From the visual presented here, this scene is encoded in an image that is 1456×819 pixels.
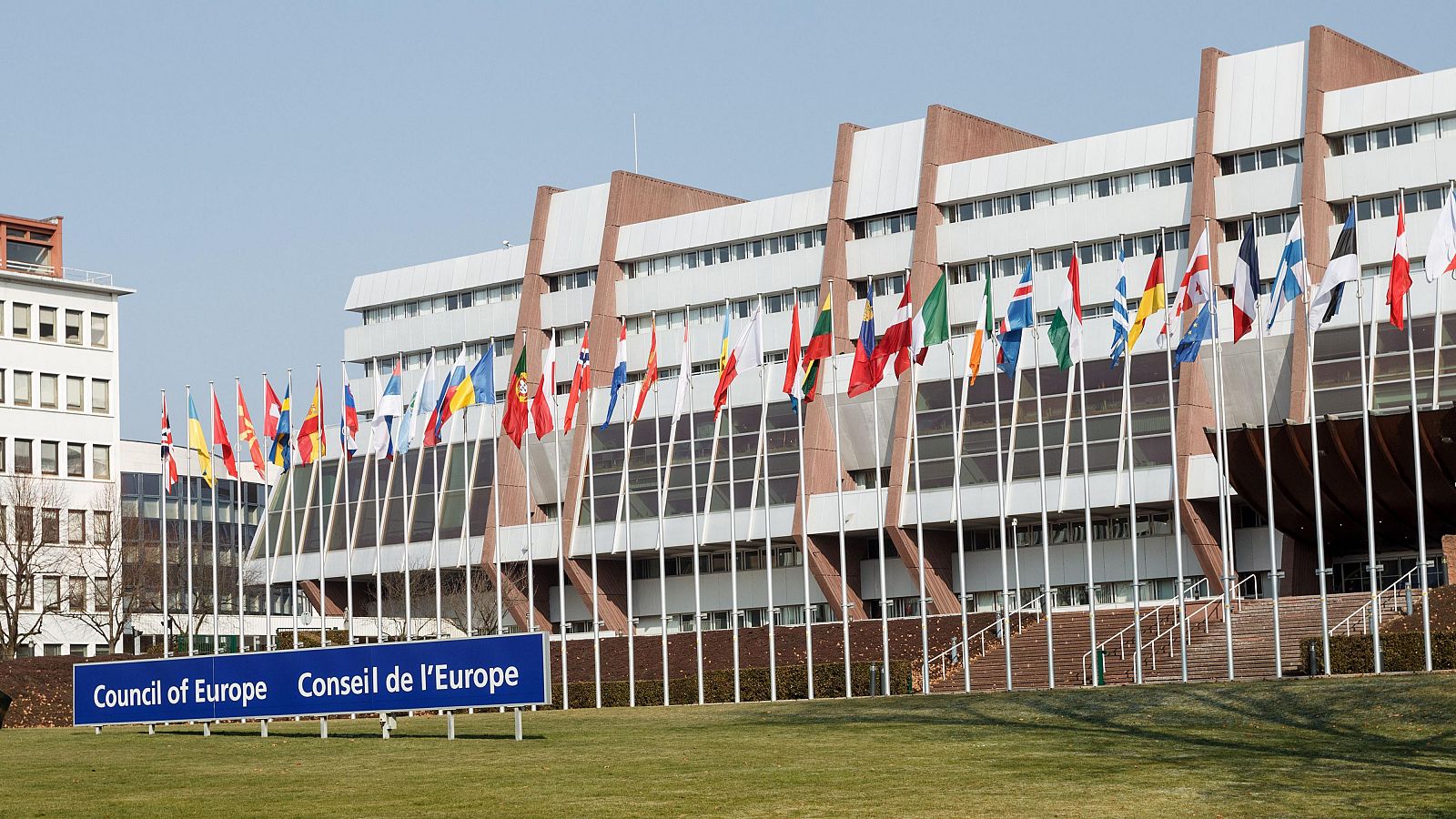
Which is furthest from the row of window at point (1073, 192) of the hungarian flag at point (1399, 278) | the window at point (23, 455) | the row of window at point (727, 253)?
the window at point (23, 455)

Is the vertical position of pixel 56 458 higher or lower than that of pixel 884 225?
lower

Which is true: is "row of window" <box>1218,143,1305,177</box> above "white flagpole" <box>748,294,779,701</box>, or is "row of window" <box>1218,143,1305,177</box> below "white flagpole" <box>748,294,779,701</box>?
above

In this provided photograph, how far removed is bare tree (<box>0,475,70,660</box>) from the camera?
77875 mm

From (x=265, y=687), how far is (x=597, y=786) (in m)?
13.6

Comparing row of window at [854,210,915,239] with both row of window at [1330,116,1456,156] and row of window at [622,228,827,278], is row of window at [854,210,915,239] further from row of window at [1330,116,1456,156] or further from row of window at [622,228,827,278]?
row of window at [1330,116,1456,156]

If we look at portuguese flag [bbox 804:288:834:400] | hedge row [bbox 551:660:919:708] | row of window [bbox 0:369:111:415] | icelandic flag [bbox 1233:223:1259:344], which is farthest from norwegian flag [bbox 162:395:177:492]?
row of window [bbox 0:369:111:415]

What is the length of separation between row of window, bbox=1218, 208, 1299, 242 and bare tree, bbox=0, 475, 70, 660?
Result: 47.3 metres

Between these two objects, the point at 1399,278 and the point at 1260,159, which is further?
the point at 1260,159

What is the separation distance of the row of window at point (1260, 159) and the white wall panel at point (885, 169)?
11.9 meters

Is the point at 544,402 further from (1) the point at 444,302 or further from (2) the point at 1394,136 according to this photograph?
(1) the point at 444,302

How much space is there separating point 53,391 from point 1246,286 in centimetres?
7158

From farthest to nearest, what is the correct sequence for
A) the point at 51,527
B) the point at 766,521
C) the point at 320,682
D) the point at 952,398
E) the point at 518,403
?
1. the point at 51,527
2. the point at 766,521
3. the point at 952,398
4. the point at 518,403
5. the point at 320,682

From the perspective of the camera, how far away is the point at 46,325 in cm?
9744

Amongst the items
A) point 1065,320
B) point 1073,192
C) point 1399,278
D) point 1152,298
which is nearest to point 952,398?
point 1065,320
